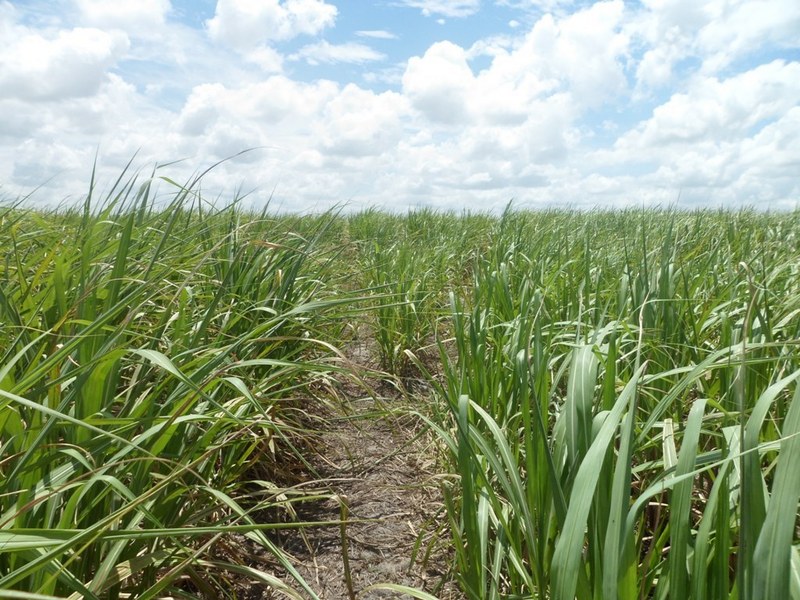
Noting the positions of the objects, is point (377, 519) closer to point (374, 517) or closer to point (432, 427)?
point (432, 427)

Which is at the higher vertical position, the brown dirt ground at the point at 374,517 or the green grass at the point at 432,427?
the green grass at the point at 432,427

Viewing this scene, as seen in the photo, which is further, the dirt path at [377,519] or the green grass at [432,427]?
the dirt path at [377,519]

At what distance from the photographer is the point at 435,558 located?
159cm

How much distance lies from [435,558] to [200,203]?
1633 millimetres

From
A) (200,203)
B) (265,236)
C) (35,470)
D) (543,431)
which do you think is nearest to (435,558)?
(543,431)

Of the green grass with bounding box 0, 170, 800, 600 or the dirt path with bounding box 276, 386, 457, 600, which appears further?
the dirt path with bounding box 276, 386, 457, 600

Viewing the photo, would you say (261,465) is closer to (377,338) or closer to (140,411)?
(140,411)

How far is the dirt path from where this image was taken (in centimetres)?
150

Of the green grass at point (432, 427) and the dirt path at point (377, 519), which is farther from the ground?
the green grass at point (432, 427)

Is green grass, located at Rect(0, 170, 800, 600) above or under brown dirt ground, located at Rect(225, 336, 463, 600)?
above

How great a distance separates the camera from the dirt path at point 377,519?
4.94ft

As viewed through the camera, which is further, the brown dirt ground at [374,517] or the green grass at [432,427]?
the brown dirt ground at [374,517]

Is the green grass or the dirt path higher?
the green grass

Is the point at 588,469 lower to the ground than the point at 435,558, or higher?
higher
